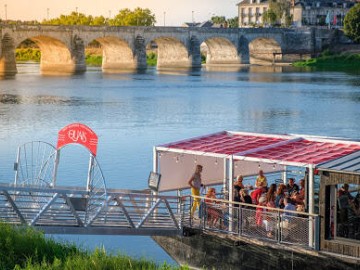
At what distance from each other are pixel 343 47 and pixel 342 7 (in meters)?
31.2

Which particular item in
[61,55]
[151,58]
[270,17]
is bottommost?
[151,58]

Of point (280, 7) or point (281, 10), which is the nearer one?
point (280, 7)

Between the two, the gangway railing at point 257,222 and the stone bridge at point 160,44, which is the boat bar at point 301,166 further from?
the stone bridge at point 160,44

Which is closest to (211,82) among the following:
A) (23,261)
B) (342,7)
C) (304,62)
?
(304,62)

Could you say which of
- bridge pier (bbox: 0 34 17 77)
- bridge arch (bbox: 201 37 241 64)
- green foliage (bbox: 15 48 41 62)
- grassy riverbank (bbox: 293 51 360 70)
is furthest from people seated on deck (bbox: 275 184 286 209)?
green foliage (bbox: 15 48 41 62)

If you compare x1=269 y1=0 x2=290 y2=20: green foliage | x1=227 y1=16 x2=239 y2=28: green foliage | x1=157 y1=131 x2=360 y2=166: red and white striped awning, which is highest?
x1=269 y1=0 x2=290 y2=20: green foliage

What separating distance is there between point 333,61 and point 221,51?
12.7m

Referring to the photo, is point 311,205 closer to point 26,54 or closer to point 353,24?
point 353,24

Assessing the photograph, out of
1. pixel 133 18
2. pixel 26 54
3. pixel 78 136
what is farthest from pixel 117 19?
pixel 78 136

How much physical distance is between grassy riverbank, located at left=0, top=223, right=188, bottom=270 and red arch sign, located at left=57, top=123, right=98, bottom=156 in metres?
3.68

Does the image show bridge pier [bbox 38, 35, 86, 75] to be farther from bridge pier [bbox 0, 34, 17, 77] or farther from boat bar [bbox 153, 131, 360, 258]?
boat bar [bbox 153, 131, 360, 258]

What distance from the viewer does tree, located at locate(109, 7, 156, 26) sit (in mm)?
125875

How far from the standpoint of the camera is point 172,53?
299ft

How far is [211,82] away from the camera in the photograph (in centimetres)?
6266
